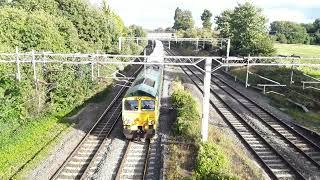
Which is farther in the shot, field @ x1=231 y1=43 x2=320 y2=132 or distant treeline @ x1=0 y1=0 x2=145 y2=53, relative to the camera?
distant treeline @ x1=0 y1=0 x2=145 y2=53

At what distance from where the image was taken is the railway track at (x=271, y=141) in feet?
60.7

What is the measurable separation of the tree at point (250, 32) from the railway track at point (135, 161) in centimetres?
3443

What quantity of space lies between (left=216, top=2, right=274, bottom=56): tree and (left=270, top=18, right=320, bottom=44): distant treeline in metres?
54.1

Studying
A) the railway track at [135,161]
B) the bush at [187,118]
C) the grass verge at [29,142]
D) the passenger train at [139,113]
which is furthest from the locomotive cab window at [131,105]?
the grass verge at [29,142]

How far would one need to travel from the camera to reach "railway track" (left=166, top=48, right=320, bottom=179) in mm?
18497

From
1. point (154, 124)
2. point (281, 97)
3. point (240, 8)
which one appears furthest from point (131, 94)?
point (240, 8)

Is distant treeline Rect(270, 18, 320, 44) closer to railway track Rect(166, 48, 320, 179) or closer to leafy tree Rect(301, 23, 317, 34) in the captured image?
leafy tree Rect(301, 23, 317, 34)

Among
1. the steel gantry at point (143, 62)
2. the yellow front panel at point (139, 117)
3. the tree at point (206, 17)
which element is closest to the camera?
the steel gantry at point (143, 62)

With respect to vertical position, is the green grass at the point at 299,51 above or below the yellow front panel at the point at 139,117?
above

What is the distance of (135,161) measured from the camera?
18891 millimetres

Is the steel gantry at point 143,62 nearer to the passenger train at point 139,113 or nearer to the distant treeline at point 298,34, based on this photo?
the passenger train at point 139,113

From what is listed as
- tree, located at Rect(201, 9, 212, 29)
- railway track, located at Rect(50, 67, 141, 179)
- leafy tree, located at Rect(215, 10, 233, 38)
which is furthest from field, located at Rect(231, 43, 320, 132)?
tree, located at Rect(201, 9, 212, 29)

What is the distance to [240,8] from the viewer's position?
5703 cm

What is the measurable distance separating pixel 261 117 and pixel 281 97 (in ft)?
26.4
